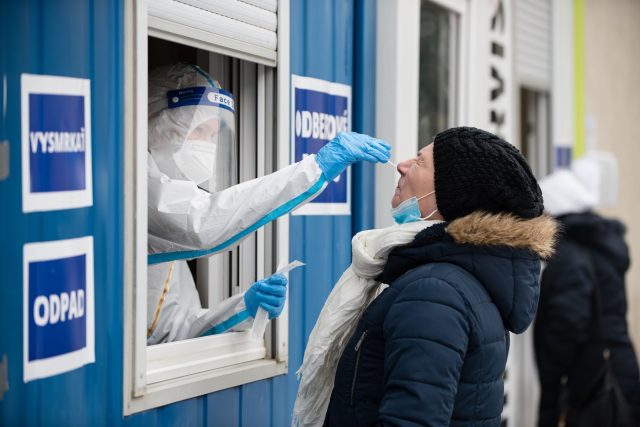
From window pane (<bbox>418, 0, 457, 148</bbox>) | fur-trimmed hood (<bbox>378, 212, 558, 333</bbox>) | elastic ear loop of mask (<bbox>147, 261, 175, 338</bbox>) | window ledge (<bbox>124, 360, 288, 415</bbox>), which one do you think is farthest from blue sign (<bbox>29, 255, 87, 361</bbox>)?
window pane (<bbox>418, 0, 457, 148</bbox>)

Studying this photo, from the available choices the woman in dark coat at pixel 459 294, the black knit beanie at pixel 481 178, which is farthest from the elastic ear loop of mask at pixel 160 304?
the black knit beanie at pixel 481 178

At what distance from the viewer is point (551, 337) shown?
5648mm

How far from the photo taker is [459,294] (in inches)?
87.8

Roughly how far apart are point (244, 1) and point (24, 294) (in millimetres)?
1415

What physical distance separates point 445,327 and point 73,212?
1.13 m

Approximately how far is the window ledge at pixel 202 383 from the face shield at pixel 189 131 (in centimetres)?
69

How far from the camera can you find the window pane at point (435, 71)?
4.77 metres

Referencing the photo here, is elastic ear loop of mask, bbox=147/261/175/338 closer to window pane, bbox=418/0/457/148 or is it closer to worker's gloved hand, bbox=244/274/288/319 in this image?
worker's gloved hand, bbox=244/274/288/319

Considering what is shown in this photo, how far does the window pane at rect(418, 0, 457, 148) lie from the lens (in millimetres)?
4769

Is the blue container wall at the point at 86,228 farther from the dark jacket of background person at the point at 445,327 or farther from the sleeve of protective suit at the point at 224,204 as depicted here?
the dark jacket of background person at the point at 445,327

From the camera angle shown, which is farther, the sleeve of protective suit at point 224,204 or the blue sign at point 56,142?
the sleeve of protective suit at point 224,204

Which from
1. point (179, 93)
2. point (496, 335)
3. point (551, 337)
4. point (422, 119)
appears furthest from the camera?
point (551, 337)

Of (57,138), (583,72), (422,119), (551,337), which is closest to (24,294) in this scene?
(57,138)

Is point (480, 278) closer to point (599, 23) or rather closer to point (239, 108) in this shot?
point (239, 108)
